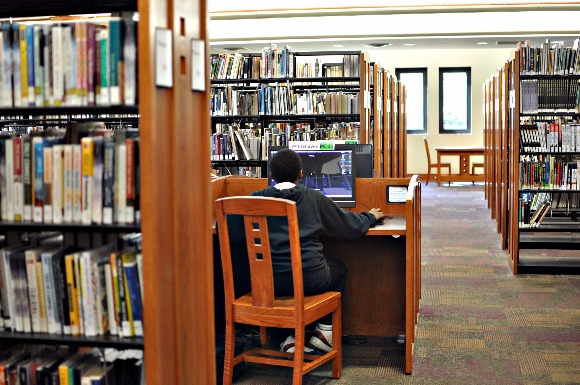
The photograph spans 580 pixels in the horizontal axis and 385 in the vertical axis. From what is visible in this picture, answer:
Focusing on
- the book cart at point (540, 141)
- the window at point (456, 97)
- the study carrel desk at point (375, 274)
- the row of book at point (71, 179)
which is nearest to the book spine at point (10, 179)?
the row of book at point (71, 179)

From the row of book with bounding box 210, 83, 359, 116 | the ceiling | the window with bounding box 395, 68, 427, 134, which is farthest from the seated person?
the window with bounding box 395, 68, 427, 134

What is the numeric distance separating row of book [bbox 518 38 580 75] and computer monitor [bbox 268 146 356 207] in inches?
106

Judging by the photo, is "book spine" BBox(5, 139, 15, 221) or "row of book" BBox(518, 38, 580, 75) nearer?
"book spine" BBox(5, 139, 15, 221)

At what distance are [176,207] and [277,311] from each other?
1.24 m

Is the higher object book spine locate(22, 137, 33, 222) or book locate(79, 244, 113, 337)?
book spine locate(22, 137, 33, 222)

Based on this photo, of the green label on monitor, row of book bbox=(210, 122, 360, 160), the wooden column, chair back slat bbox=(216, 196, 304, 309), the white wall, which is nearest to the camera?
the wooden column

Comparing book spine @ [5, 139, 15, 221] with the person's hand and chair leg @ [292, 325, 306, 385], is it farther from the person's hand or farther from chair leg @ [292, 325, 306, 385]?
the person's hand

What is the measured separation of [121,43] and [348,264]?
2.50 m

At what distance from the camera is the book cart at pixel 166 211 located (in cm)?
240

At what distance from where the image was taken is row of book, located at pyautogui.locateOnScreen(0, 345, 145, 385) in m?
2.54

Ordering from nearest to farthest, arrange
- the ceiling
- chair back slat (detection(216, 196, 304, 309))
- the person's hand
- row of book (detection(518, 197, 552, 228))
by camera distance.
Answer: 1. chair back slat (detection(216, 196, 304, 309))
2. the person's hand
3. row of book (detection(518, 197, 552, 228))
4. the ceiling

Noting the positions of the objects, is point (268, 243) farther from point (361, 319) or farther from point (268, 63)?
point (268, 63)

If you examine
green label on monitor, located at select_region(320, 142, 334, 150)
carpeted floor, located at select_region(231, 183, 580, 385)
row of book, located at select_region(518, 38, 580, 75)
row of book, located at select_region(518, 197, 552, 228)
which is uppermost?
row of book, located at select_region(518, 38, 580, 75)

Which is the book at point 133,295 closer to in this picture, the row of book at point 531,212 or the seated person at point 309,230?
the seated person at point 309,230
